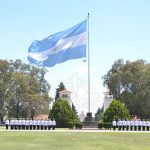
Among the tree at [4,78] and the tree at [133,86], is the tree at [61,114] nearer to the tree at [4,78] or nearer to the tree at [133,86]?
the tree at [133,86]

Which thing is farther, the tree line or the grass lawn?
the tree line

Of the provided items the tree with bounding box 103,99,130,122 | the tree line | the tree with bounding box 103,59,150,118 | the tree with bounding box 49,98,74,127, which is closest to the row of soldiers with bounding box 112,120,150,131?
the tree with bounding box 103,99,130,122

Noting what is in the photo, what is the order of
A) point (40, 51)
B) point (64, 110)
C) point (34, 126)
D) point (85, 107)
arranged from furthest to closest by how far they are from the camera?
1. point (85, 107)
2. point (64, 110)
3. point (34, 126)
4. point (40, 51)

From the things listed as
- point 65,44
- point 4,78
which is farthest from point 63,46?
point 4,78

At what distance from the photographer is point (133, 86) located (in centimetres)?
8288

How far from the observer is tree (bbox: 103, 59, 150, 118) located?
80438 mm

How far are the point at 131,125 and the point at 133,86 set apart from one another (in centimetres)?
3980

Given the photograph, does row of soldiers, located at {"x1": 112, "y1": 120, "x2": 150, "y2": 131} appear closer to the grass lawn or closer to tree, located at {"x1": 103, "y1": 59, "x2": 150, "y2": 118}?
the grass lawn

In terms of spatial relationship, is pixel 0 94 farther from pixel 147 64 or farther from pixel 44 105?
pixel 147 64

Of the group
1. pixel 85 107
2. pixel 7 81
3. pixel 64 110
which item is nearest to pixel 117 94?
pixel 7 81

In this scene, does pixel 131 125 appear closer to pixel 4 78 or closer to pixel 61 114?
pixel 61 114

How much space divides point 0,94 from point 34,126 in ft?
130

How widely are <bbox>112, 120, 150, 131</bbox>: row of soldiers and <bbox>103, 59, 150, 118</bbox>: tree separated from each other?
35.7 meters

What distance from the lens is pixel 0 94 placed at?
3258 inches
